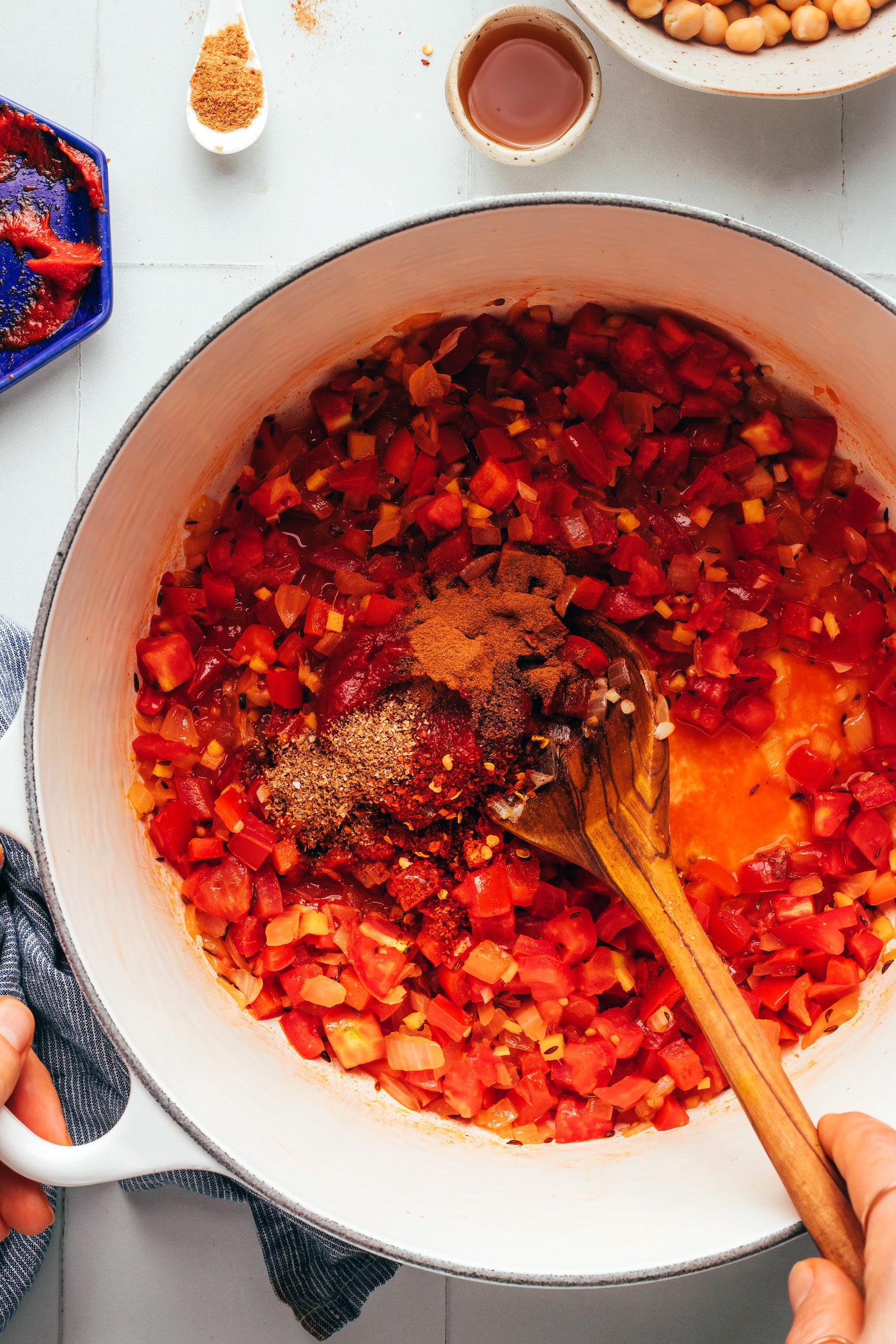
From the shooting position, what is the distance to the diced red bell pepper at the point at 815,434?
1571 millimetres

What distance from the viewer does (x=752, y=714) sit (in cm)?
163

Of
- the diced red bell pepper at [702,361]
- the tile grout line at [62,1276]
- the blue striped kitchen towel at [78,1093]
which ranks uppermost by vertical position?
the diced red bell pepper at [702,361]

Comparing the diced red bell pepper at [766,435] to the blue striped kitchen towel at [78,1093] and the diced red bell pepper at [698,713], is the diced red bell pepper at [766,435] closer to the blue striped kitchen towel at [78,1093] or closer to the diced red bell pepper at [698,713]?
the diced red bell pepper at [698,713]

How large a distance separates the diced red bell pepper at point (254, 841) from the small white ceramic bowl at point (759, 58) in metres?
1.52

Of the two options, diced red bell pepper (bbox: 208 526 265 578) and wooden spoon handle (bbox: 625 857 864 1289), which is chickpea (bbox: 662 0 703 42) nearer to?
diced red bell pepper (bbox: 208 526 265 578)

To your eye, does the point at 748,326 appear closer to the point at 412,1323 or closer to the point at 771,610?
the point at 771,610

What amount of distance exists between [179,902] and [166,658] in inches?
16.6

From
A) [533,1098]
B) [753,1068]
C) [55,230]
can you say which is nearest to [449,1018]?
[533,1098]

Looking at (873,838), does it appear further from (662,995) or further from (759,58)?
(759,58)

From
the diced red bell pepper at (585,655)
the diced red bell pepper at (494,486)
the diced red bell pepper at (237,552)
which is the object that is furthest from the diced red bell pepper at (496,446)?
the diced red bell pepper at (237,552)

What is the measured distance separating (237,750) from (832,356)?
1.19 m

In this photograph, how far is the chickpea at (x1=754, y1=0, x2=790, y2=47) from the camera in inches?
65.3

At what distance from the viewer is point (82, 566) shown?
128cm

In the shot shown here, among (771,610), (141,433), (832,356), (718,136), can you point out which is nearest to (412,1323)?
(771,610)
